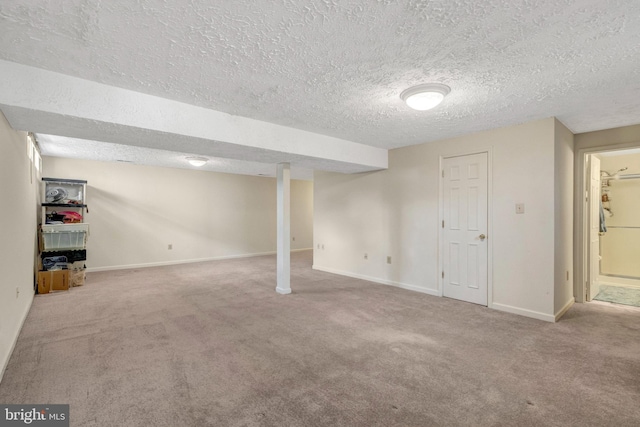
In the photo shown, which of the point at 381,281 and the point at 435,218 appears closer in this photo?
the point at 435,218

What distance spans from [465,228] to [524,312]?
3.96ft

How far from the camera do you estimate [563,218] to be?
365 centimetres

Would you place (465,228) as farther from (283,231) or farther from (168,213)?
(168,213)

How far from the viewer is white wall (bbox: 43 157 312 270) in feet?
20.5

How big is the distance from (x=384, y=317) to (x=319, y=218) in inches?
131

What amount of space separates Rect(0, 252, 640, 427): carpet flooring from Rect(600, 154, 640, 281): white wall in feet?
7.10

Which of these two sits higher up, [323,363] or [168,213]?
[168,213]

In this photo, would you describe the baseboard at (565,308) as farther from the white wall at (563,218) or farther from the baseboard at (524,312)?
the baseboard at (524,312)

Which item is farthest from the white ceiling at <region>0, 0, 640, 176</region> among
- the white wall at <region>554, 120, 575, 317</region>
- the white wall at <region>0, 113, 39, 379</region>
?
the white wall at <region>554, 120, 575, 317</region>

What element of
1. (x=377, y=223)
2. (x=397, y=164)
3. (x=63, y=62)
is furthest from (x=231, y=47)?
(x=377, y=223)

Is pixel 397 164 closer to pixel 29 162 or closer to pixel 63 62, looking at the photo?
pixel 63 62

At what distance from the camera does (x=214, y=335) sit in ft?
9.70

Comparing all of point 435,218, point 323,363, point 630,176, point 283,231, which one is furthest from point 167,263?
point 630,176

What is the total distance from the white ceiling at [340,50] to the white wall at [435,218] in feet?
2.45
